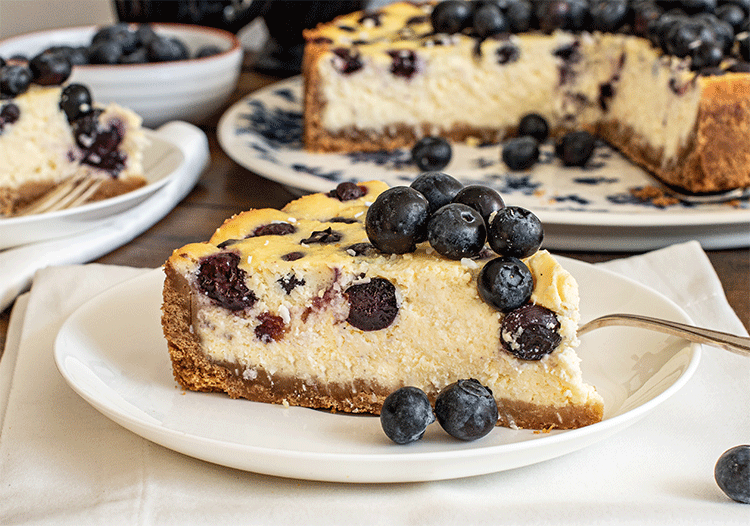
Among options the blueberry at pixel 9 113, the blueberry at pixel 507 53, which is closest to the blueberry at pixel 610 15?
the blueberry at pixel 507 53

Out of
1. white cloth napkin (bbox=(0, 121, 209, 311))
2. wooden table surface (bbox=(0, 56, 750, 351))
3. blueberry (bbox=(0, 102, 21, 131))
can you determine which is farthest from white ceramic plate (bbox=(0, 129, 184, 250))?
blueberry (bbox=(0, 102, 21, 131))

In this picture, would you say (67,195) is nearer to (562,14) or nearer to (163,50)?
(163,50)

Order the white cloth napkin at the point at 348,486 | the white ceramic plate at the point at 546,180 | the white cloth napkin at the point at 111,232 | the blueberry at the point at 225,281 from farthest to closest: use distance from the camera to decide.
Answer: the white ceramic plate at the point at 546,180 < the white cloth napkin at the point at 111,232 < the blueberry at the point at 225,281 < the white cloth napkin at the point at 348,486

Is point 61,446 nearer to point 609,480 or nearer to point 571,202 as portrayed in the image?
point 609,480

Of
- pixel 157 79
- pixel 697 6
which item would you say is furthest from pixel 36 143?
pixel 697 6

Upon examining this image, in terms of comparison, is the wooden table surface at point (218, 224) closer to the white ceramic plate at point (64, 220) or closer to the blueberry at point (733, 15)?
the white ceramic plate at point (64, 220)

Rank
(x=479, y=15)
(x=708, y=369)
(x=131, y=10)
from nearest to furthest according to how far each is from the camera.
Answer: (x=708, y=369) < (x=479, y=15) < (x=131, y=10)

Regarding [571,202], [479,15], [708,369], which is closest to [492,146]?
[479,15]
